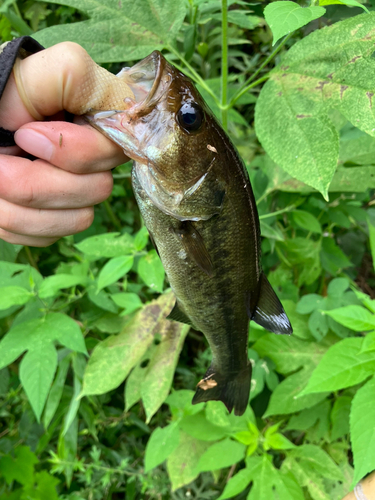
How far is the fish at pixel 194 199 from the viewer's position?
0.65 metres

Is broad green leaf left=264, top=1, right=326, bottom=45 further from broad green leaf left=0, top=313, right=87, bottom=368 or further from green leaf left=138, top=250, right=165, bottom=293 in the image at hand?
broad green leaf left=0, top=313, right=87, bottom=368

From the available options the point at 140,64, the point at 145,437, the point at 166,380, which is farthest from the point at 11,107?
the point at 145,437

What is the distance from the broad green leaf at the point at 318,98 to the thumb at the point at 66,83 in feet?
1.18

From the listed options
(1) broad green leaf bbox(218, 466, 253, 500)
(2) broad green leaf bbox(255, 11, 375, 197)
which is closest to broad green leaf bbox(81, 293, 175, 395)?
(1) broad green leaf bbox(218, 466, 253, 500)

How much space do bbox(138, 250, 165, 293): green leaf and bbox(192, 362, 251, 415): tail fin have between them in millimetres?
318

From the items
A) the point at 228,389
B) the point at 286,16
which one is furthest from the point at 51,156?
the point at 228,389

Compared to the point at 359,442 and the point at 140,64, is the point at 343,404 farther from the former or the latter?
the point at 140,64

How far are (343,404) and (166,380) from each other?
2.25 feet

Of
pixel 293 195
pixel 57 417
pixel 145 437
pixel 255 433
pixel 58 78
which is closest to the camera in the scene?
pixel 58 78

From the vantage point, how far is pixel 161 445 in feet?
4.09

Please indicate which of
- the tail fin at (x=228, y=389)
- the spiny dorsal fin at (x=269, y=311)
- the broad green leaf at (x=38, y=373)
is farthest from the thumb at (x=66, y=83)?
the tail fin at (x=228, y=389)

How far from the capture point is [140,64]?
26.5 inches

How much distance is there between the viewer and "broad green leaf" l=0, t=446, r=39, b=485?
1461 millimetres

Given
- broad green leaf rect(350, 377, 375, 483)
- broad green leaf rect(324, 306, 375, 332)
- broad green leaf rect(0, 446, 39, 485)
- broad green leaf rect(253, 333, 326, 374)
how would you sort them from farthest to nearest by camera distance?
broad green leaf rect(0, 446, 39, 485), broad green leaf rect(253, 333, 326, 374), broad green leaf rect(324, 306, 375, 332), broad green leaf rect(350, 377, 375, 483)
